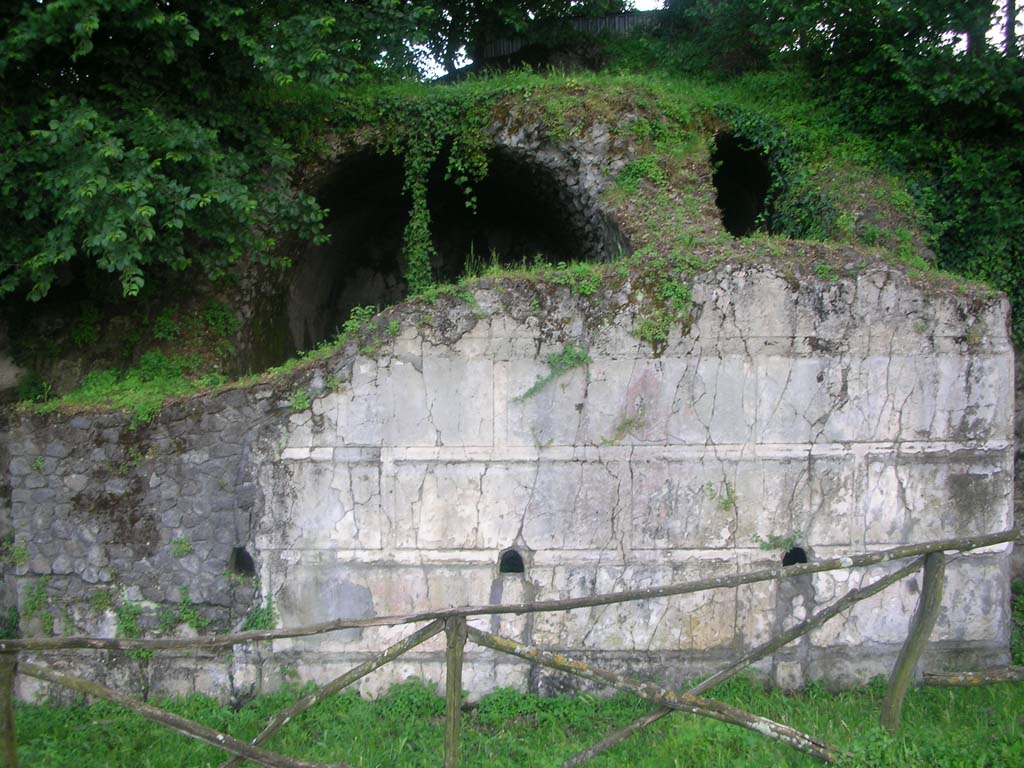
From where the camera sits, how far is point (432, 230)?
10609mm

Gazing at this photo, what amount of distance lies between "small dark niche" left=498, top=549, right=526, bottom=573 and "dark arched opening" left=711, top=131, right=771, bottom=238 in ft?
17.2

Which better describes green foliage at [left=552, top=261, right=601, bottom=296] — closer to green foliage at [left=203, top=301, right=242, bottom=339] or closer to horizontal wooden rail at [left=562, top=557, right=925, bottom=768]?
horizontal wooden rail at [left=562, top=557, right=925, bottom=768]

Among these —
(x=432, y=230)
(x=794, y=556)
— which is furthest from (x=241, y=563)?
(x=432, y=230)

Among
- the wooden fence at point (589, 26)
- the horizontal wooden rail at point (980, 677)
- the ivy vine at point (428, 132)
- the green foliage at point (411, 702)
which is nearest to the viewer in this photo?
the horizontal wooden rail at point (980, 677)

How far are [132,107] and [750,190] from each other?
22.8 feet

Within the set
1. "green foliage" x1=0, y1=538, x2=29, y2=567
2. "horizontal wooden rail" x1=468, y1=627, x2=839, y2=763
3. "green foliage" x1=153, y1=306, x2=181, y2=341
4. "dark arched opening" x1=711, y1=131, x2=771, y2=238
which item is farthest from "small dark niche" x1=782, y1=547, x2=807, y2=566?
"green foliage" x1=153, y1=306, x2=181, y2=341

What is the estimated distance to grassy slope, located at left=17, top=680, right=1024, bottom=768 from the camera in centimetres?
411

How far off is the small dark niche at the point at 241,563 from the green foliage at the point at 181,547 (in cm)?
29

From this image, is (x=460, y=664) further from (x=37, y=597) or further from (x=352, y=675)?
(x=37, y=597)

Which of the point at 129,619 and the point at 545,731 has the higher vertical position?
the point at 129,619

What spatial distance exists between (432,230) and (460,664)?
785 cm

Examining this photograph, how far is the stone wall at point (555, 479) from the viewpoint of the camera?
207 inches

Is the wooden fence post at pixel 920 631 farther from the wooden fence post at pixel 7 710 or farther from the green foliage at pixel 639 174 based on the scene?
the wooden fence post at pixel 7 710

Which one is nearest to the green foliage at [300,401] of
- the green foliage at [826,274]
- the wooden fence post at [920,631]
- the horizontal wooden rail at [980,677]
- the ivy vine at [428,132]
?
the ivy vine at [428,132]
